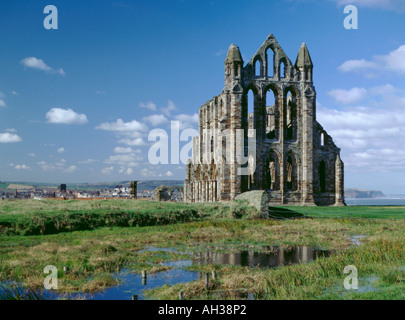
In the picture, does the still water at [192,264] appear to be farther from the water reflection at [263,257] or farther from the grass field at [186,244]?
the grass field at [186,244]

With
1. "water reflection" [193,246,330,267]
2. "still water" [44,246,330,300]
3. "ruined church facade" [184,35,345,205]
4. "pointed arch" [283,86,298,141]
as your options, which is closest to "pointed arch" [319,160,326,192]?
"ruined church facade" [184,35,345,205]

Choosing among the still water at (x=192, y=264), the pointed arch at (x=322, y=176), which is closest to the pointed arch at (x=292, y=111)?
the pointed arch at (x=322, y=176)

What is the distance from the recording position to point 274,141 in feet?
152

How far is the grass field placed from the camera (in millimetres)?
11438

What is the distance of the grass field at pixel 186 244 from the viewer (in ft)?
37.5

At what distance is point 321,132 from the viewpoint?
4862cm

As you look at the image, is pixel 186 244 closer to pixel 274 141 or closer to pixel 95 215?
pixel 95 215

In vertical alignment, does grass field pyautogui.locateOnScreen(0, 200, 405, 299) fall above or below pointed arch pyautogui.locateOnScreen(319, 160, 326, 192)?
below

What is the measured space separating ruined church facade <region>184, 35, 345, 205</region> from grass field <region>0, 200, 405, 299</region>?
35.4ft

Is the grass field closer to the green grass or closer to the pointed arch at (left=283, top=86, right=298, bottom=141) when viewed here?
the green grass

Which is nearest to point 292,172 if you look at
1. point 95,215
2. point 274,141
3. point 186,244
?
point 274,141

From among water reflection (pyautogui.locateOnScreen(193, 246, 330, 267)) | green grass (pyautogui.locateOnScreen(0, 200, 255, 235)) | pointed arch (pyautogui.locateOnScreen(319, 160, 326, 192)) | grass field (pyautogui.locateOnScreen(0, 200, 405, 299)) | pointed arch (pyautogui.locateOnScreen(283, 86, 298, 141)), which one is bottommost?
water reflection (pyautogui.locateOnScreen(193, 246, 330, 267))

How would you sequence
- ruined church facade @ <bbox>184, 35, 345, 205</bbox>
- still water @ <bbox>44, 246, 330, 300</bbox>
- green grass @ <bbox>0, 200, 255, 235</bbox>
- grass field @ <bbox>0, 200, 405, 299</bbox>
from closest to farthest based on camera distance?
still water @ <bbox>44, 246, 330, 300</bbox>
grass field @ <bbox>0, 200, 405, 299</bbox>
green grass @ <bbox>0, 200, 255, 235</bbox>
ruined church facade @ <bbox>184, 35, 345, 205</bbox>

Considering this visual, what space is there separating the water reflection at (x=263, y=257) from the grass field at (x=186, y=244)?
2.75 ft
